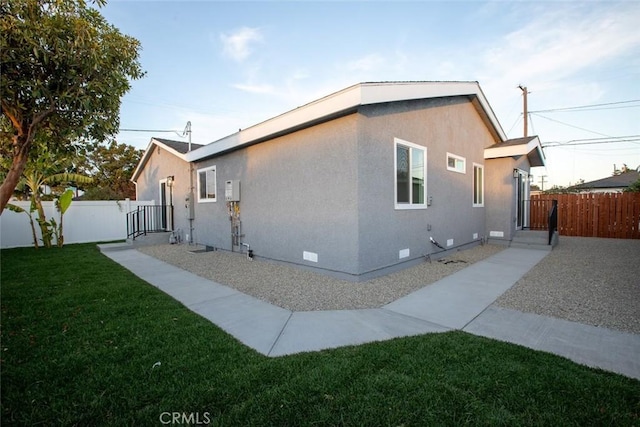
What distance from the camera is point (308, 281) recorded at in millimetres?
6105

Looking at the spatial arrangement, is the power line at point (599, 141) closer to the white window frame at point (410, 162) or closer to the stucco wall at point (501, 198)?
the stucco wall at point (501, 198)

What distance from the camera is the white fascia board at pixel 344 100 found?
18.3 ft

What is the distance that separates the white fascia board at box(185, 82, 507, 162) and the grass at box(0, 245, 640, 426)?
14.0 ft

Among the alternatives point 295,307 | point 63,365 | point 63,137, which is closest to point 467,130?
point 295,307

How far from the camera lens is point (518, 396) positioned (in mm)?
2289

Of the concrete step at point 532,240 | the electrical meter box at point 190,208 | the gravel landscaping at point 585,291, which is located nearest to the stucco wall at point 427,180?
the concrete step at point 532,240

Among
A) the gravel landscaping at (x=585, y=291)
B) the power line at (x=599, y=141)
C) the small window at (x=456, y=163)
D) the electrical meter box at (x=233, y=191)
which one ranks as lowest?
the gravel landscaping at (x=585, y=291)

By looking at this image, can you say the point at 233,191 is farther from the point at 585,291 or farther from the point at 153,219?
the point at 585,291

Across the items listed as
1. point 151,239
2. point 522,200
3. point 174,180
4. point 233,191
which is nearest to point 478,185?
point 522,200

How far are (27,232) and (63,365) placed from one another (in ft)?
41.3

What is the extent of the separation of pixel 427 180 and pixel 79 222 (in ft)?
46.6

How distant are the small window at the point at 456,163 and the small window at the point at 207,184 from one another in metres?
7.91

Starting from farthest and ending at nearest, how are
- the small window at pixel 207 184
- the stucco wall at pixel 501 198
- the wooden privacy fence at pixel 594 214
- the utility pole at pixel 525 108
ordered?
the utility pole at pixel 525 108 → the wooden privacy fence at pixel 594 214 → the stucco wall at pixel 501 198 → the small window at pixel 207 184

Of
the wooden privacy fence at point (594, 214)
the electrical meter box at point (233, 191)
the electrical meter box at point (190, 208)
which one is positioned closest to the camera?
the electrical meter box at point (233, 191)
